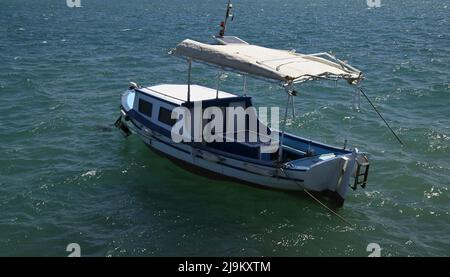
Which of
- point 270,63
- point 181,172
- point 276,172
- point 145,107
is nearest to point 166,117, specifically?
point 145,107

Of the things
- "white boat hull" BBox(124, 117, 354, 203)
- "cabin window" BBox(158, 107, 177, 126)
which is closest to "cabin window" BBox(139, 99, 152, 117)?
"cabin window" BBox(158, 107, 177, 126)

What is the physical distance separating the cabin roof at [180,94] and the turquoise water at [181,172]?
2.91m

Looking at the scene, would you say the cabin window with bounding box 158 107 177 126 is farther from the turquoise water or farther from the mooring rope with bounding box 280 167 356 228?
the mooring rope with bounding box 280 167 356 228

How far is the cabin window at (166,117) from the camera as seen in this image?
22.5 metres

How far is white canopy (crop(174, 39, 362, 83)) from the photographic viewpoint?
18562mm

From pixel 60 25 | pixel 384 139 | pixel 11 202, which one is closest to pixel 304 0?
pixel 60 25

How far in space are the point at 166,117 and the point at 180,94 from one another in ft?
4.61

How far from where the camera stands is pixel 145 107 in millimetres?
23922

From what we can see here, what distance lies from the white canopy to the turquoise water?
15.9ft

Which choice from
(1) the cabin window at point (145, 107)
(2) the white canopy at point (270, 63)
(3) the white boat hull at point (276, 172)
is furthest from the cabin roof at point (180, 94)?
(2) the white canopy at point (270, 63)

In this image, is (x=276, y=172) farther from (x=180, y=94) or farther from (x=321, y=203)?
(x=180, y=94)

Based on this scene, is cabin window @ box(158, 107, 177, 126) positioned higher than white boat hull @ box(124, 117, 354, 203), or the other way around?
cabin window @ box(158, 107, 177, 126)
